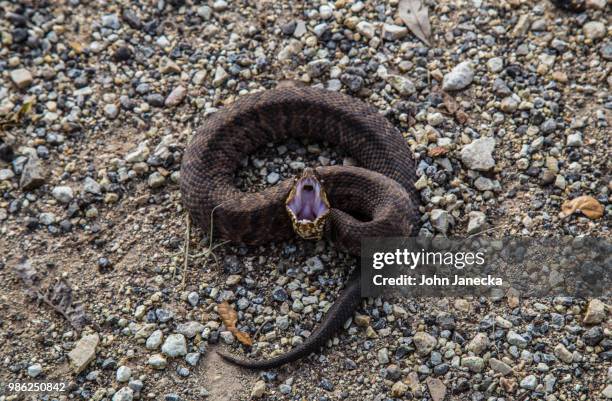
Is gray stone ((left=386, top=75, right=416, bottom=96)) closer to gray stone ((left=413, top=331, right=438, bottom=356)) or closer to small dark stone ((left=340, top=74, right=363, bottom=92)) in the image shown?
small dark stone ((left=340, top=74, right=363, bottom=92))

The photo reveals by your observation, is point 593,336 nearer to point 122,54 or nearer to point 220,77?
point 220,77

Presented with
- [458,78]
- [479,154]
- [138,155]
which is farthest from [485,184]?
A: [138,155]

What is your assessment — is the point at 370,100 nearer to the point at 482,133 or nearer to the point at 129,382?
the point at 482,133

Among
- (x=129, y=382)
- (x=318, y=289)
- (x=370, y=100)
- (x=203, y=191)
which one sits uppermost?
(x=370, y=100)

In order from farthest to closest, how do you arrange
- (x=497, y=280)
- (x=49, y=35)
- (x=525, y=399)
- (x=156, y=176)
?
(x=49, y=35) < (x=156, y=176) < (x=497, y=280) < (x=525, y=399)

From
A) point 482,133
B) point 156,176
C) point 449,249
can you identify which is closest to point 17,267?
point 156,176

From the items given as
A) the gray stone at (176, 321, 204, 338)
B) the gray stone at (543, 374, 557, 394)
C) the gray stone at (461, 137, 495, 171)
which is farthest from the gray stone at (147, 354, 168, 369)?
the gray stone at (461, 137, 495, 171)
